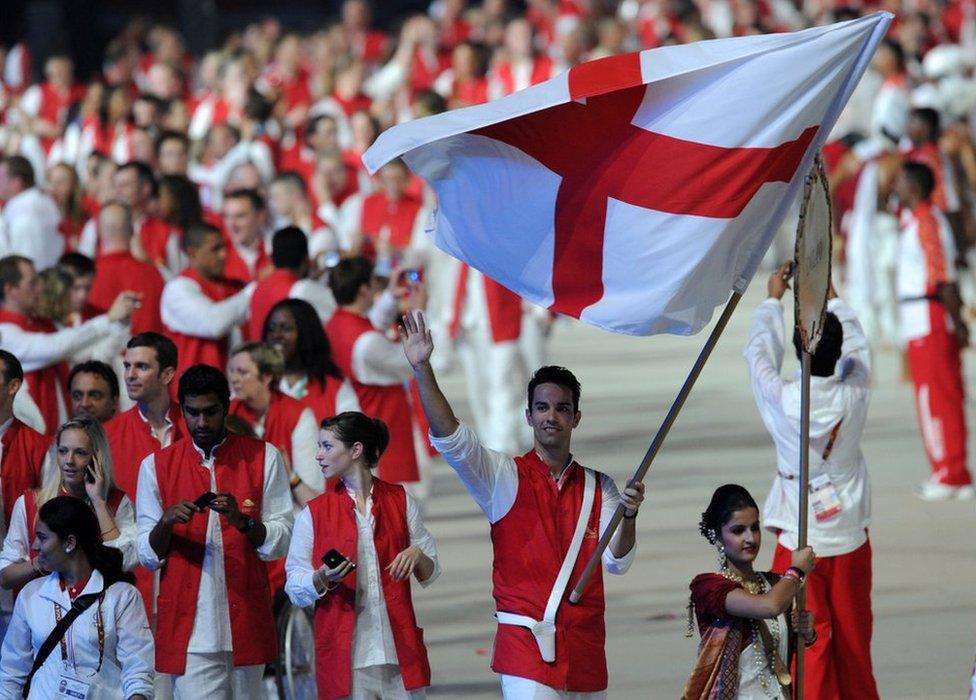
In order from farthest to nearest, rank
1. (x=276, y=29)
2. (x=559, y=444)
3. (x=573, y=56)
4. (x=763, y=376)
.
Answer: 1. (x=276, y=29)
2. (x=573, y=56)
3. (x=763, y=376)
4. (x=559, y=444)

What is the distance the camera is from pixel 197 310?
11.9m

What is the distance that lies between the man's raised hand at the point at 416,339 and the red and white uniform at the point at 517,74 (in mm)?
18374

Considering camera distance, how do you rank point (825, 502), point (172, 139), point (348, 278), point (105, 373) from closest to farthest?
1. point (825, 502)
2. point (105, 373)
3. point (348, 278)
4. point (172, 139)

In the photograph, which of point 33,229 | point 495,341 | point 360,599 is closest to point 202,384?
point 360,599

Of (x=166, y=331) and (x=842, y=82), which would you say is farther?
(x=166, y=331)

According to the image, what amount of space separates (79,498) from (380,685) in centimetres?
126

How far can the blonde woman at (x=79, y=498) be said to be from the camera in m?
7.76

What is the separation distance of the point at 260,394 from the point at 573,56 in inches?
674

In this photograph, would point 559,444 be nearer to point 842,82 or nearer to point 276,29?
point 842,82

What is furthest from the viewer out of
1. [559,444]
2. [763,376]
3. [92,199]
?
[92,199]

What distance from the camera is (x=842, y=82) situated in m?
7.55

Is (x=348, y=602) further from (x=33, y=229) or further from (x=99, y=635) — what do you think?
(x=33, y=229)

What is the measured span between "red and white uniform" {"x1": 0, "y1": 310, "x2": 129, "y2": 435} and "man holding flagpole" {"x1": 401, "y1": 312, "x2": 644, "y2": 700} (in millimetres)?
4202

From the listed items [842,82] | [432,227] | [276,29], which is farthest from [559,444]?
[276,29]
